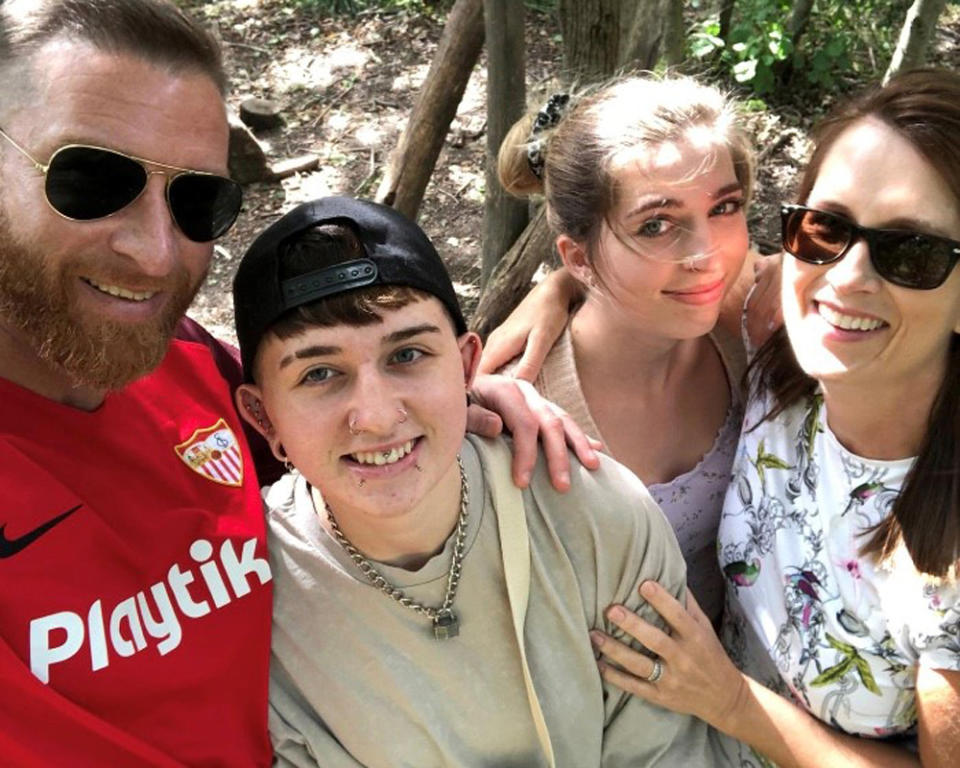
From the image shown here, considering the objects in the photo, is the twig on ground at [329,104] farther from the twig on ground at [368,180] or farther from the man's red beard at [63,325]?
the man's red beard at [63,325]

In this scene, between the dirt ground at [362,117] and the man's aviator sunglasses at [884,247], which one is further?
the dirt ground at [362,117]

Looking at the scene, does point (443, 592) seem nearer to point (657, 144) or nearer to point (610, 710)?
point (610, 710)

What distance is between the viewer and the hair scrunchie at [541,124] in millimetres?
2607

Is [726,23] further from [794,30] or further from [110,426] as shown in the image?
[110,426]

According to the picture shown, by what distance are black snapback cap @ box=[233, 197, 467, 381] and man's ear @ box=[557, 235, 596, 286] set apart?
2.70 feet

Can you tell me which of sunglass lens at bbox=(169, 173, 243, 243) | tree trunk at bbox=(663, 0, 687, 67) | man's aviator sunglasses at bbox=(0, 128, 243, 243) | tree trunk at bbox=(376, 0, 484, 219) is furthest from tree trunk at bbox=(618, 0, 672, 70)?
man's aviator sunglasses at bbox=(0, 128, 243, 243)

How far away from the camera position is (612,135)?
2.32 meters

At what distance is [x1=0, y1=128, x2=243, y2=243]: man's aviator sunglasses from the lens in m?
1.64

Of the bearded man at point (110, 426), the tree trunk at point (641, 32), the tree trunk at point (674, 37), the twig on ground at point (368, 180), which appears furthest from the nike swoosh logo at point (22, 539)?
the twig on ground at point (368, 180)

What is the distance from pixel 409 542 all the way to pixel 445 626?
185 millimetres

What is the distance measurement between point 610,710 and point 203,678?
879 mm

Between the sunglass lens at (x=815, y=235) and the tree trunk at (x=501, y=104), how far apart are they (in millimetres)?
1902

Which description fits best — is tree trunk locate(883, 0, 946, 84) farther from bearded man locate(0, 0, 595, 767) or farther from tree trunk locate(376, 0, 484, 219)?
bearded man locate(0, 0, 595, 767)

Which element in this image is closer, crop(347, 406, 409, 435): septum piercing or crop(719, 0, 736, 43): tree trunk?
crop(347, 406, 409, 435): septum piercing
